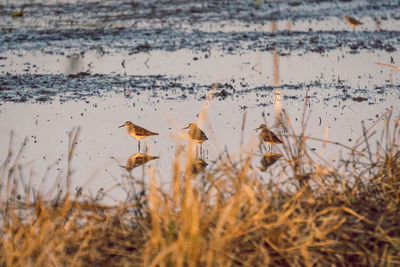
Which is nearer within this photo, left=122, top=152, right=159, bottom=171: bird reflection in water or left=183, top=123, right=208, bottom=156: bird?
left=122, top=152, right=159, bottom=171: bird reflection in water

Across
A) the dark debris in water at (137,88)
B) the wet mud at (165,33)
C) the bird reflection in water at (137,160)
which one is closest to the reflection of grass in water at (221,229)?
the bird reflection in water at (137,160)

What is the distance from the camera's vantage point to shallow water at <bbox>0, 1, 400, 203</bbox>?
9.91 meters

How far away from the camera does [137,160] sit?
9.34m

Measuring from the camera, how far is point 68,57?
1831cm

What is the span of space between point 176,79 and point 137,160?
231 inches

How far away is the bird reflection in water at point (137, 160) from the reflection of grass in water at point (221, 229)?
11.0 feet

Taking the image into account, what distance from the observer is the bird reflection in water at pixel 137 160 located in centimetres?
905

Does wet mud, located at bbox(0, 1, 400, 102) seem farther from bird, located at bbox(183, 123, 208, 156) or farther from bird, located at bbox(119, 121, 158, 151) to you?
bird, located at bbox(183, 123, 208, 156)

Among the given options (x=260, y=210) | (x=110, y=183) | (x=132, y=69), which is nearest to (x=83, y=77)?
(x=132, y=69)

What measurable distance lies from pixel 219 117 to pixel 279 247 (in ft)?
22.0

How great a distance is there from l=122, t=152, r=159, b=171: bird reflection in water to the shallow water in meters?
0.10

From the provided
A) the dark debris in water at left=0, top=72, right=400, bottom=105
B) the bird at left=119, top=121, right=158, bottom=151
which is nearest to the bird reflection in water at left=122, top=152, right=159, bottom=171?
the bird at left=119, top=121, right=158, bottom=151

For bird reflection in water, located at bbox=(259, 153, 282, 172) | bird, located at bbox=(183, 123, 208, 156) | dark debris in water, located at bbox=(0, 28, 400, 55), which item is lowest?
bird reflection in water, located at bbox=(259, 153, 282, 172)

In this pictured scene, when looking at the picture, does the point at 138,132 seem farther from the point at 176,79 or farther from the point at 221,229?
the point at 221,229
